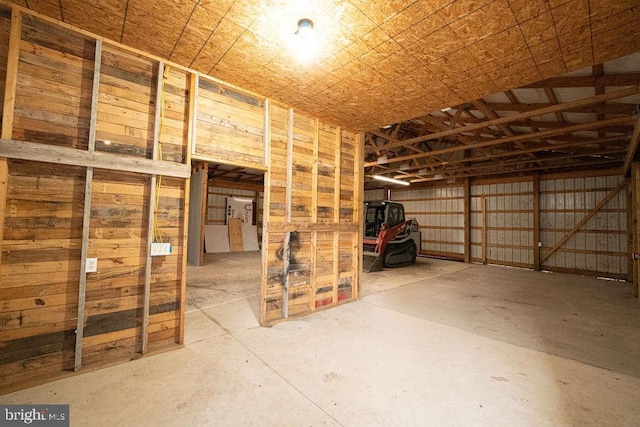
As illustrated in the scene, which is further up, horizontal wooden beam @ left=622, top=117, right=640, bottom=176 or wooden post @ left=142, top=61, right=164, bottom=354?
horizontal wooden beam @ left=622, top=117, right=640, bottom=176

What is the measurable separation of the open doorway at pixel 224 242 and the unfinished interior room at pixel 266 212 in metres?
0.30

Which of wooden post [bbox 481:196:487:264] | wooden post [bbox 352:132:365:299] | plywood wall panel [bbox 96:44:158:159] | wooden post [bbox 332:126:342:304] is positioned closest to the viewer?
→ plywood wall panel [bbox 96:44:158:159]

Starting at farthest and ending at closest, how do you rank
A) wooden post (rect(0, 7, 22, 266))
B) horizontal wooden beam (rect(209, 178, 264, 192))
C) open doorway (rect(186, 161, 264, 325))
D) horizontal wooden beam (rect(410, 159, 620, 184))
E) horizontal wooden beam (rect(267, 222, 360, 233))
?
horizontal wooden beam (rect(209, 178, 264, 192)), horizontal wooden beam (rect(410, 159, 620, 184)), open doorway (rect(186, 161, 264, 325)), horizontal wooden beam (rect(267, 222, 360, 233)), wooden post (rect(0, 7, 22, 266))

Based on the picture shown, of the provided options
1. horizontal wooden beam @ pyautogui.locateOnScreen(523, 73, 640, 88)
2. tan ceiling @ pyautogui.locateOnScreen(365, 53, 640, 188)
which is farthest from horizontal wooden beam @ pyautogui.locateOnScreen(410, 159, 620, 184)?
horizontal wooden beam @ pyautogui.locateOnScreen(523, 73, 640, 88)

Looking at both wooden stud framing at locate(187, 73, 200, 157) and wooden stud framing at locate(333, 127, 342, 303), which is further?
wooden stud framing at locate(333, 127, 342, 303)

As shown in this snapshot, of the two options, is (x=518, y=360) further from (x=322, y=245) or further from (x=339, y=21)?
(x=339, y=21)

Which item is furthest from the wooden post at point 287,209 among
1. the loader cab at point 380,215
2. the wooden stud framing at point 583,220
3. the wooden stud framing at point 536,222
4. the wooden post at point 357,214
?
the wooden stud framing at point 583,220

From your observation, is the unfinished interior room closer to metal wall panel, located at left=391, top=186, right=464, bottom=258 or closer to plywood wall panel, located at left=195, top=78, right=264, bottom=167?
plywood wall panel, located at left=195, top=78, right=264, bottom=167

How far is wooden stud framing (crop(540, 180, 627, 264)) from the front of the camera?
7544mm

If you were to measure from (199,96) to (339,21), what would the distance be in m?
1.85

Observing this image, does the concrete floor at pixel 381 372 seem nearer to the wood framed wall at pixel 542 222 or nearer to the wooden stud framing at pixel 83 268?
the wooden stud framing at pixel 83 268

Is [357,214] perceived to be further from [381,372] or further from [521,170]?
[521,170]

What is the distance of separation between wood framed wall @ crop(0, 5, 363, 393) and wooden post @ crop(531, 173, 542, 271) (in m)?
9.60

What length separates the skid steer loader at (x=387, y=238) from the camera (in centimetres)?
789
